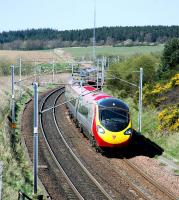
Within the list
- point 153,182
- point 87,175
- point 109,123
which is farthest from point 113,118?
point 153,182

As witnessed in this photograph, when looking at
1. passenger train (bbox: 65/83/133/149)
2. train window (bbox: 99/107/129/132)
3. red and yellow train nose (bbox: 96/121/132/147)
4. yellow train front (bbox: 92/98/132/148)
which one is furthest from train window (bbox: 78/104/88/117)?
red and yellow train nose (bbox: 96/121/132/147)

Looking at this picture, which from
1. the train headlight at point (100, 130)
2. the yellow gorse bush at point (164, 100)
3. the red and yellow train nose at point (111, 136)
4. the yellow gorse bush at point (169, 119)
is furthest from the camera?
the yellow gorse bush at point (164, 100)

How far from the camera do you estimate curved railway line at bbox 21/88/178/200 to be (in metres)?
20.3

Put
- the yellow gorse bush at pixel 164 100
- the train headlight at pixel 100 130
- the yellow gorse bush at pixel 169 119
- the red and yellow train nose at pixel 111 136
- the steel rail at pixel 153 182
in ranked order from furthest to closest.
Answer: the yellow gorse bush at pixel 164 100 < the yellow gorse bush at pixel 169 119 < the train headlight at pixel 100 130 < the red and yellow train nose at pixel 111 136 < the steel rail at pixel 153 182

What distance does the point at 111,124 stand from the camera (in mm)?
26109

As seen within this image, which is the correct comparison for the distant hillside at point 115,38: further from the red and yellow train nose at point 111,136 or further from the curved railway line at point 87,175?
the red and yellow train nose at point 111,136

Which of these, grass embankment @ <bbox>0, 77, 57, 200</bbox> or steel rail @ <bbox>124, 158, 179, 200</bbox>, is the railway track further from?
steel rail @ <bbox>124, 158, 179, 200</bbox>

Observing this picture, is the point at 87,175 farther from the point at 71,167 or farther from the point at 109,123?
the point at 109,123

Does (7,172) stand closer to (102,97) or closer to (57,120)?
(102,97)

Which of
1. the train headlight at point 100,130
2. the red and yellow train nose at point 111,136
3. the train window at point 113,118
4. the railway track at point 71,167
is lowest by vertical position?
the railway track at point 71,167

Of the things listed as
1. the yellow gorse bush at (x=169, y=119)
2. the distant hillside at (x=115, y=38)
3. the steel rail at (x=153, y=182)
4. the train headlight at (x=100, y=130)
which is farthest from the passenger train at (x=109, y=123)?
the distant hillside at (x=115, y=38)

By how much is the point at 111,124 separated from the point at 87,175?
401 cm

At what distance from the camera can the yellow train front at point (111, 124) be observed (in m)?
26.0

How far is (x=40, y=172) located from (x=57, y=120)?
653 inches
